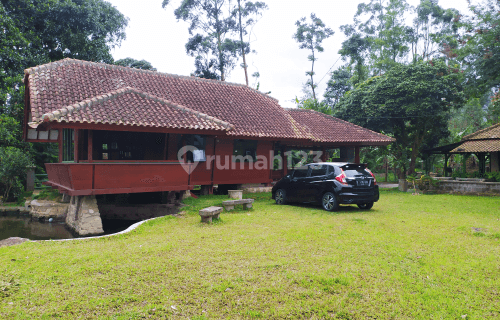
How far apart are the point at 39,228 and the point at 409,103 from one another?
20.2 m

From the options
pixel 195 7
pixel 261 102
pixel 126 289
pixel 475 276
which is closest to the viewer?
pixel 126 289

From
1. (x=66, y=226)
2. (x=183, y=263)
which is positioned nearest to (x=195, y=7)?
(x=66, y=226)

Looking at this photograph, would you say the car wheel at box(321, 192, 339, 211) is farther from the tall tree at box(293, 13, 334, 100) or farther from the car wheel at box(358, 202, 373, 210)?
the tall tree at box(293, 13, 334, 100)

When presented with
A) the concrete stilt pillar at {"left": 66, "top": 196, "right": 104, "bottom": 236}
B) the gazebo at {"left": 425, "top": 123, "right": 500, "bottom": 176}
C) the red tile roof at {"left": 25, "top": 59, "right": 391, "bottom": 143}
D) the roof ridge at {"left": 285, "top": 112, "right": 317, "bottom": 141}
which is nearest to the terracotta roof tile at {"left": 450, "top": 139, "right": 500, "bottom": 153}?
the gazebo at {"left": 425, "top": 123, "right": 500, "bottom": 176}

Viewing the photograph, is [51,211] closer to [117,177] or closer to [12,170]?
[117,177]

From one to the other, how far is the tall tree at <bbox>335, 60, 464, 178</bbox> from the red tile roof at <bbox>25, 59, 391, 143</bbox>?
2207mm

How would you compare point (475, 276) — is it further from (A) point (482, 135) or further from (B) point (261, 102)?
(A) point (482, 135)

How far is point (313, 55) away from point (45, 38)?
25062 mm

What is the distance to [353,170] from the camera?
1002 cm

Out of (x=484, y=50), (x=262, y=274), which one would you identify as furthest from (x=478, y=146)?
(x=262, y=274)

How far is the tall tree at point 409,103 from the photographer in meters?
18.6

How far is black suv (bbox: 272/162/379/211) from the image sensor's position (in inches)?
385

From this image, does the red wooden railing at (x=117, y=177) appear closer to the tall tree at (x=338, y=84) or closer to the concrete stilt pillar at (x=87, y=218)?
the concrete stilt pillar at (x=87, y=218)

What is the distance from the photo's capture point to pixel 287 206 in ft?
38.1
